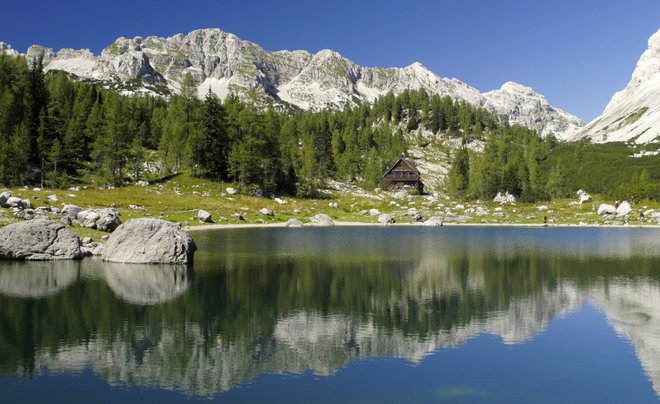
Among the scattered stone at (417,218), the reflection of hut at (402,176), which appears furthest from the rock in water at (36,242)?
the reflection of hut at (402,176)

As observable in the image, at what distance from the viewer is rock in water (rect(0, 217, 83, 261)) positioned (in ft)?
159

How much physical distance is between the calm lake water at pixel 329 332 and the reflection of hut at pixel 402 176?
5002 inches

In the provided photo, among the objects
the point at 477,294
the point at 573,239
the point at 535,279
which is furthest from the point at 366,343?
the point at 573,239

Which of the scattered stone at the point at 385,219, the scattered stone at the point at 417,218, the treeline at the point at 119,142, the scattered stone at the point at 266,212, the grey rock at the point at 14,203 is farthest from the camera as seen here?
the scattered stone at the point at 417,218

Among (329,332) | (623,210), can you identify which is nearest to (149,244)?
(329,332)

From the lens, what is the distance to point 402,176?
178 metres

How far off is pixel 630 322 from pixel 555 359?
389 inches

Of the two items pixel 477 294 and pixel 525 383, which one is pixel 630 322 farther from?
→ pixel 525 383

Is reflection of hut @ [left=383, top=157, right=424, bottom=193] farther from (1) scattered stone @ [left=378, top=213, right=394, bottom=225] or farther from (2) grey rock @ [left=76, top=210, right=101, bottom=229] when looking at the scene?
(2) grey rock @ [left=76, top=210, right=101, bottom=229]

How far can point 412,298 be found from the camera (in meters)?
34.9

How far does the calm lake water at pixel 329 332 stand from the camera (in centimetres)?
1903

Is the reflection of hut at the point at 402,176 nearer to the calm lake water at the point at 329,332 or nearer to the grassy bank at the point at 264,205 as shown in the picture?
the grassy bank at the point at 264,205

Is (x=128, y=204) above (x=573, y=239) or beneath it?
above

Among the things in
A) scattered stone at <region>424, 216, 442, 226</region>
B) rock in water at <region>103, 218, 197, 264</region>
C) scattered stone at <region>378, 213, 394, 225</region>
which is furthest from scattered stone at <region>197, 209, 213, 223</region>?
scattered stone at <region>424, 216, 442, 226</region>
